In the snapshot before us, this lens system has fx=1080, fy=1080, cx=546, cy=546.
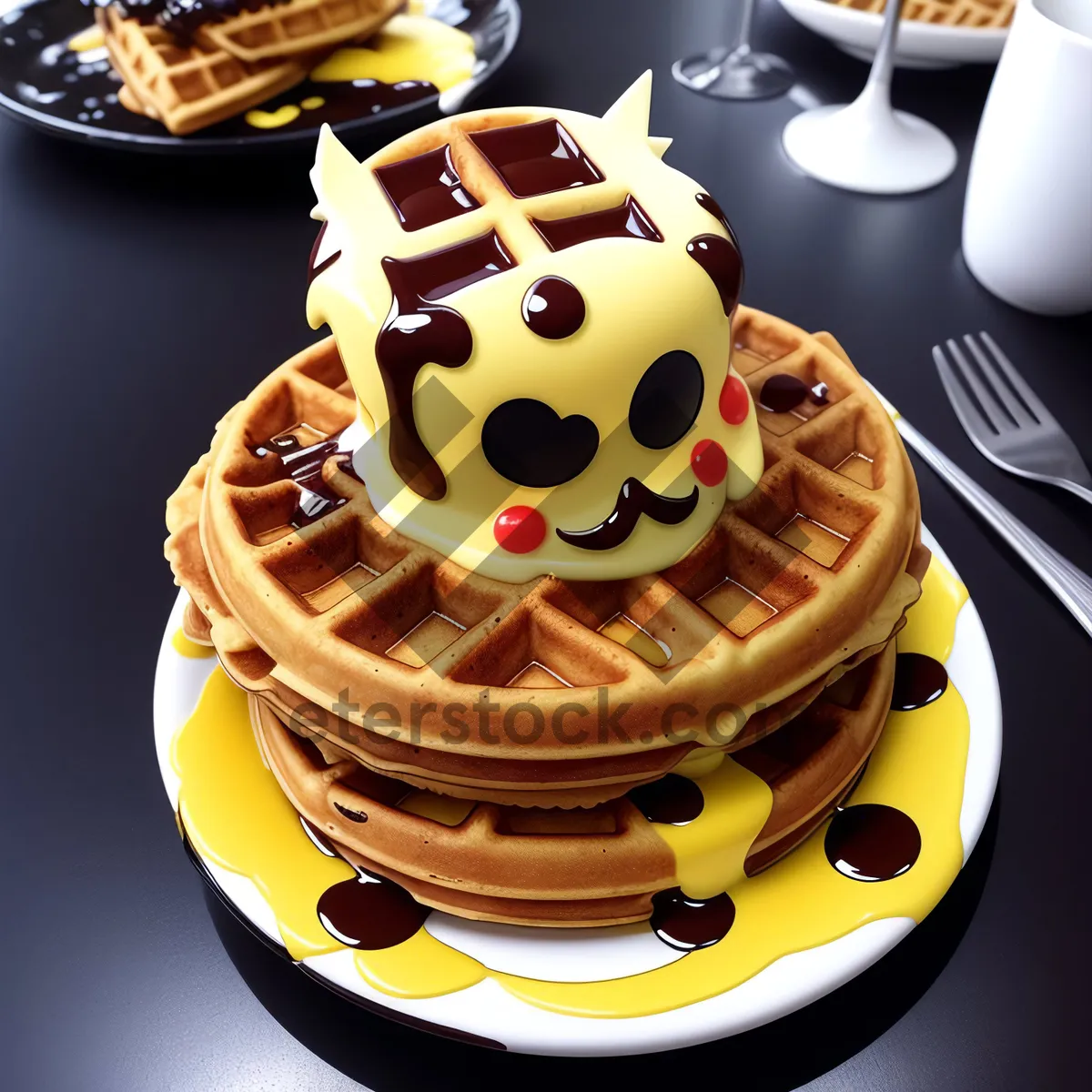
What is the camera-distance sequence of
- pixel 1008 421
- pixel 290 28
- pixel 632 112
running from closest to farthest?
pixel 632 112 < pixel 1008 421 < pixel 290 28

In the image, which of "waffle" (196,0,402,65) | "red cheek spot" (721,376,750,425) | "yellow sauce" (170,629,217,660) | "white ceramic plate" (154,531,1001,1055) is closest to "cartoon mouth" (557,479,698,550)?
"red cheek spot" (721,376,750,425)

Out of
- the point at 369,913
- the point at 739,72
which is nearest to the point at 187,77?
the point at 739,72

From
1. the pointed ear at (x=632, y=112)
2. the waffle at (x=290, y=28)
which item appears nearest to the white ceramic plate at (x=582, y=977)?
the pointed ear at (x=632, y=112)

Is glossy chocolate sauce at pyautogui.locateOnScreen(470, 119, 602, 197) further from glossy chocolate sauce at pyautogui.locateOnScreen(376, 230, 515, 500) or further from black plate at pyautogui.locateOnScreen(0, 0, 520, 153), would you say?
black plate at pyautogui.locateOnScreen(0, 0, 520, 153)

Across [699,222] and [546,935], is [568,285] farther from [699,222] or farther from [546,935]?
[546,935]

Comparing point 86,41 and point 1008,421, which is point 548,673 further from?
point 86,41
